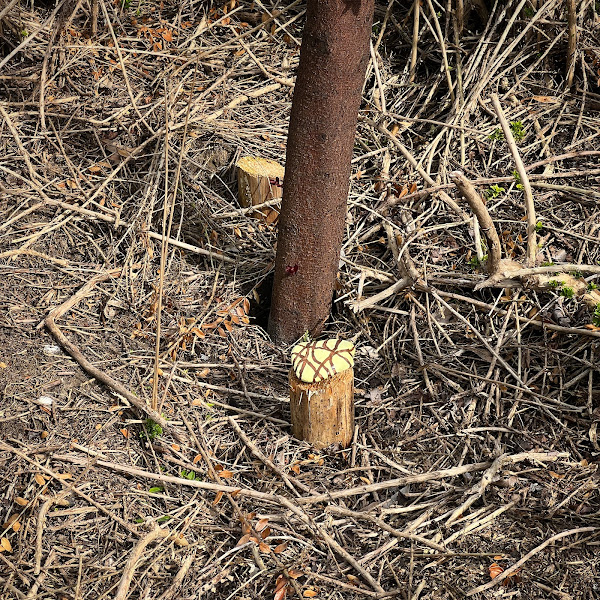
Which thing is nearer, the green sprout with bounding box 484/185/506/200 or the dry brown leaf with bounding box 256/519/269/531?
the dry brown leaf with bounding box 256/519/269/531

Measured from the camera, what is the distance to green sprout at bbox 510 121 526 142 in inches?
143

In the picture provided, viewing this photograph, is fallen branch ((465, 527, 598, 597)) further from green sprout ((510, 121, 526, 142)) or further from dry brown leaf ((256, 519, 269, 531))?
green sprout ((510, 121, 526, 142))

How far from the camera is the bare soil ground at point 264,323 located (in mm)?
2342

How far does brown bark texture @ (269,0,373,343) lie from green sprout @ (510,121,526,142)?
129cm

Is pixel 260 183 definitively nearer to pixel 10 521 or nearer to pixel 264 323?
pixel 264 323

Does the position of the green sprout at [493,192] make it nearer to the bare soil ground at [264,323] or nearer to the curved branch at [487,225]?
the bare soil ground at [264,323]

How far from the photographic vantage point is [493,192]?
3.49 metres

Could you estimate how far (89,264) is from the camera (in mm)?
3244

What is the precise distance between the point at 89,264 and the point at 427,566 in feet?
6.40

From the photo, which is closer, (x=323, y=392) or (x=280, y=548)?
(x=280, y=548)

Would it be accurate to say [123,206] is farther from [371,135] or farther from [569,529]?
[569,529]

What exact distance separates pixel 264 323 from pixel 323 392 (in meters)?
0.84

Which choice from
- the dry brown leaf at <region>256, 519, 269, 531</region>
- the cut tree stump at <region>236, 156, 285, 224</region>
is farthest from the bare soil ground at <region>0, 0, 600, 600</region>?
the cut tree stump at <region>236, 156, 285, 224</region>

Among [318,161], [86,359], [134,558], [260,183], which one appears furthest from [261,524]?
[260,183]
